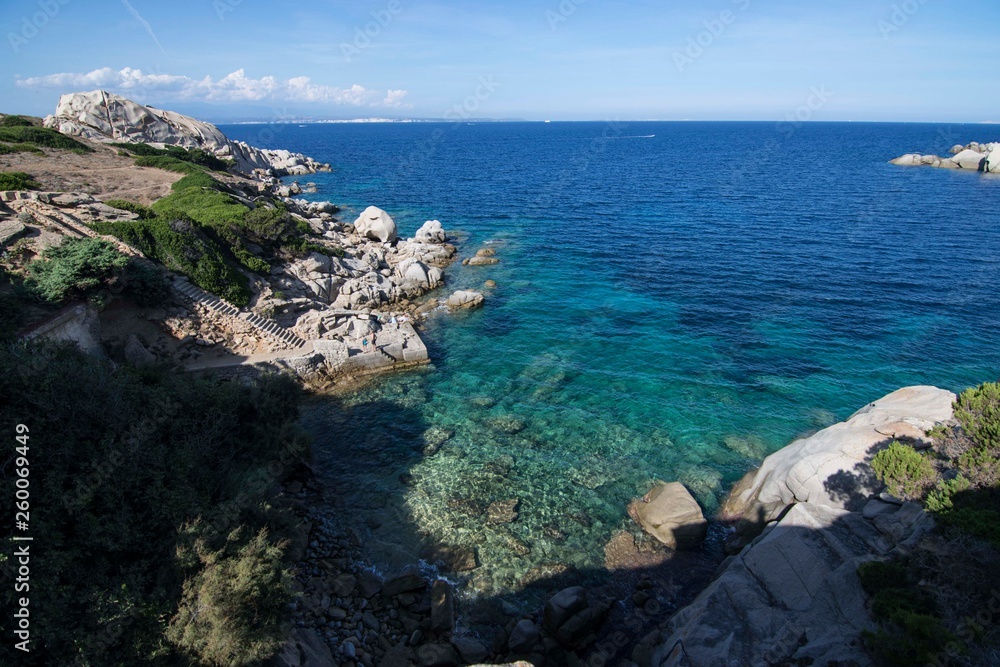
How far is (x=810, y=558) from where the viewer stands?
45.0 ft

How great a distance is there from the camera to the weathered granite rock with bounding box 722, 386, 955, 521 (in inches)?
645

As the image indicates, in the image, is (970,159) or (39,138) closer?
(39,138)

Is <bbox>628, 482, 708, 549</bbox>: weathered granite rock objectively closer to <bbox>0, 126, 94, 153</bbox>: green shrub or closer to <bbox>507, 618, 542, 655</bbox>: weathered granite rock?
<bbox>507, 618, 542, 655</bbox>: weathered granite rock

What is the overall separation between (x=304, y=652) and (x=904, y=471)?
16723 mm

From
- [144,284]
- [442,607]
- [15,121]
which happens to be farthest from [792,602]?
[15,121]

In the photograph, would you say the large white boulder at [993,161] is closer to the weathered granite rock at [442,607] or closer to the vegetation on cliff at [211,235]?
the vegetation on cliff at [211,235]

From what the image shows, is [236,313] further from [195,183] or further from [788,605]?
[788,605]

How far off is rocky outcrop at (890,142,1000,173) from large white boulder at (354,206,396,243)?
116m

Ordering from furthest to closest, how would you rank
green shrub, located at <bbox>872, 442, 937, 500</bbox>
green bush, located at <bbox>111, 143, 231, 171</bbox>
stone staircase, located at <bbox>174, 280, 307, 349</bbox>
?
green bush, located at <bbox>111, 143, 231, 171</bbox>, stone staircase, located at <bbox>174, 280, 307, 349</bbox>, green shrub, located at <bbox>872, 442, 937, 500</bbox>

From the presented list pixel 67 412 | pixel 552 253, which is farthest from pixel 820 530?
pixel 552 253

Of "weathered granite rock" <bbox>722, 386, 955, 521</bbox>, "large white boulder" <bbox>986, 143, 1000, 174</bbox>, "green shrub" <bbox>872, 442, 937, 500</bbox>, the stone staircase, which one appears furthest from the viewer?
"large white boulder" <bbox>986, 143, 1000, 174</bbox>

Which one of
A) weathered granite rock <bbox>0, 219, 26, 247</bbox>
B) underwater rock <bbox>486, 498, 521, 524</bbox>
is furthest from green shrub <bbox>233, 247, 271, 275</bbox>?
underwater rock <bbox>486, 498, 521, 524</bbox>

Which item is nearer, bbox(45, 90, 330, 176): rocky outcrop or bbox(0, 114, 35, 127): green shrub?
bbox(0, 114, 35, 127): green shrub

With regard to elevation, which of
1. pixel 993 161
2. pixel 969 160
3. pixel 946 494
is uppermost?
pixel 969 160
